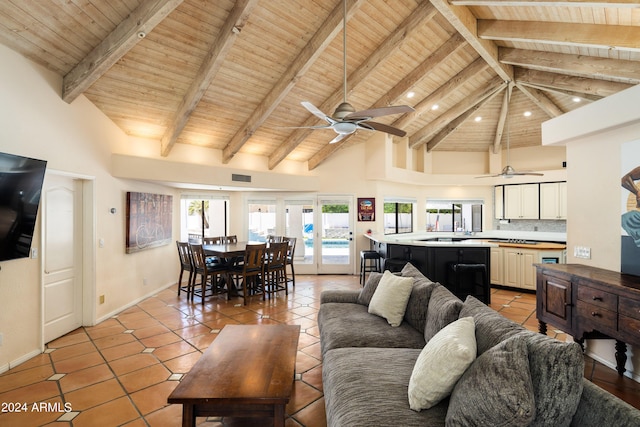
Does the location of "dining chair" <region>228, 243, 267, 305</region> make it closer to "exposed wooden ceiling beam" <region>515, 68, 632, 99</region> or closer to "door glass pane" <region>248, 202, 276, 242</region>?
"door glass pane" <region>248, 202, 276, 242</region>

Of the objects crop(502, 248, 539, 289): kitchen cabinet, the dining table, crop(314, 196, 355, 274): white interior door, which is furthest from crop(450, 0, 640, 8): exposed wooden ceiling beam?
crop(314, 196, 355, 274): white interior door

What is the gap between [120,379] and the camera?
113 inches

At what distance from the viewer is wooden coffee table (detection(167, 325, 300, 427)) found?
5.98 ft

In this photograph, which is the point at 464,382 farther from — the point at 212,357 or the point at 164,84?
the point at 164,84

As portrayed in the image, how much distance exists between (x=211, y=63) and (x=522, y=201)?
770cm

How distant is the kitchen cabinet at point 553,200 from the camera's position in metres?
7.33

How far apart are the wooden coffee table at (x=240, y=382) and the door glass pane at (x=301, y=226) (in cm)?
519

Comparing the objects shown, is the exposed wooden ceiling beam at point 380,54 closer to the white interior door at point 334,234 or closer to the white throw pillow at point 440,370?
the white interior door at point 334,234

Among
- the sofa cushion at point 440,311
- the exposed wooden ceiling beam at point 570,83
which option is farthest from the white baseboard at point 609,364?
the exposed wooden ceiling beam at point 570,83

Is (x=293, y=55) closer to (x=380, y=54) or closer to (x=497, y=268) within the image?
(x=380, y=54)

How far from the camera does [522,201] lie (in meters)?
7.93

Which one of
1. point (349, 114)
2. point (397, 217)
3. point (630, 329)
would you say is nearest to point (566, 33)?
point (349, 114)

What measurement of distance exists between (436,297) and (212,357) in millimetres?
1765

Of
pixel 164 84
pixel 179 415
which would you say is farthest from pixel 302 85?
pixel 179 415
